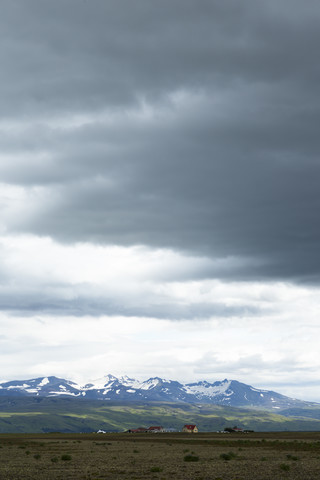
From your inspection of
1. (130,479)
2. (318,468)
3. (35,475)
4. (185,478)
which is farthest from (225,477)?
(35,475)

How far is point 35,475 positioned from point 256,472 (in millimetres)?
20246

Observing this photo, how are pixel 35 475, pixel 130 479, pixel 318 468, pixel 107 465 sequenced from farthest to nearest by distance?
pixel 107 465 < pixel 318 468 < pixel 35 475 < pixel 130 479

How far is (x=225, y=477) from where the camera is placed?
45.9 metres

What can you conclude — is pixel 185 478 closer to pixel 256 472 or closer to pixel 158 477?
pixel 158 477

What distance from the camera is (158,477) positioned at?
46938 millimetres

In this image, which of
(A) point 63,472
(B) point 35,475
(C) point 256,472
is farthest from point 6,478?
(C) point 256,472

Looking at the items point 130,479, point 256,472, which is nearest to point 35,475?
point 130,479

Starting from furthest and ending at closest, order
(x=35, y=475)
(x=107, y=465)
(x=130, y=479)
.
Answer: (x=107, y=465) < (x=35, y=475) < (x=130, y=479)

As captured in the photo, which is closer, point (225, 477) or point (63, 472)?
point (225, 477)

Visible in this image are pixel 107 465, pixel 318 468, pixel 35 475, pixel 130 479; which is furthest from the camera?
pixel 107 465

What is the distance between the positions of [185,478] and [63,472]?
1245cm

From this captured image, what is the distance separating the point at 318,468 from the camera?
178 ft

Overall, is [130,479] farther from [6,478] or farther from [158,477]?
[6,478]

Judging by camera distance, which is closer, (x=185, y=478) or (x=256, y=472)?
(x=185, y=478)
